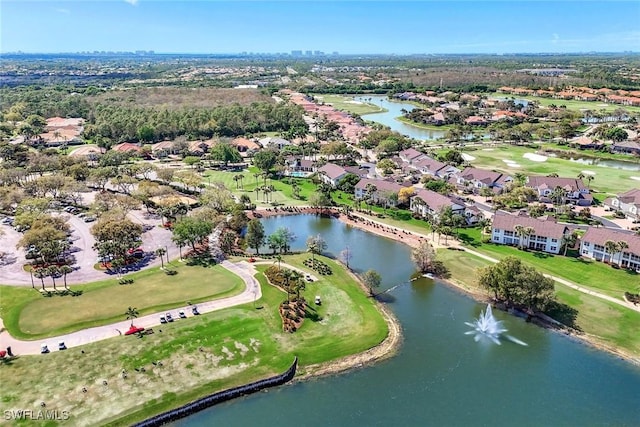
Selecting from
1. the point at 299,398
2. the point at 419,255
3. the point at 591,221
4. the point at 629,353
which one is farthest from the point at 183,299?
the point at 591,221

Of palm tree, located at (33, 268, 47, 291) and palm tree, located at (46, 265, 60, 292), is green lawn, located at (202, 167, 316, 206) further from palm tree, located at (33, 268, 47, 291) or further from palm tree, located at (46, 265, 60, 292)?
palm tree, located at (33, 268, 47, 291)

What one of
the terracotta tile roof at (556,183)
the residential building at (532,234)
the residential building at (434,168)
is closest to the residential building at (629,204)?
the terracotta tile roof at (556,183)

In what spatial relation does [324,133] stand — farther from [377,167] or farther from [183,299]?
[183,299]

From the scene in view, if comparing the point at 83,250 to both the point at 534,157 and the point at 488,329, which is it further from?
the point at 534,157

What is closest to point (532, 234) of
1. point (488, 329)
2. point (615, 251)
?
point (615, 251)

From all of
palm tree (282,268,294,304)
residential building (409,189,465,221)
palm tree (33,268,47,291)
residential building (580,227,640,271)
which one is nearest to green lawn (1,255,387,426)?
palm tree (282,268,294,304)

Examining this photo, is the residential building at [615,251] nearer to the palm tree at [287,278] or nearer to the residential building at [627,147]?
the palm tree at [287,278]
